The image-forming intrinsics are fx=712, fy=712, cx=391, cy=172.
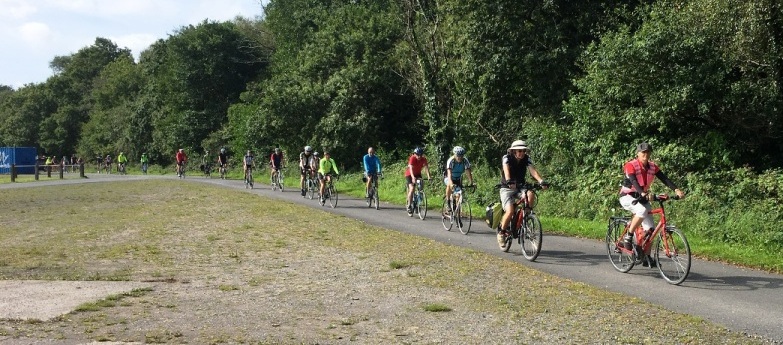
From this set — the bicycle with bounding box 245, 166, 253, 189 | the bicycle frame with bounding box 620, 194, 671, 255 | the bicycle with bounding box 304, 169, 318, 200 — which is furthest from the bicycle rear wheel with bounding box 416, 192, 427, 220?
the bicycle with bounding box 245, 166, 253, 189

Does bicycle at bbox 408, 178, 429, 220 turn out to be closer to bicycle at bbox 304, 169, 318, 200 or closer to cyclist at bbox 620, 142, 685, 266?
bicycle at bbox 304, 169, 318, 200

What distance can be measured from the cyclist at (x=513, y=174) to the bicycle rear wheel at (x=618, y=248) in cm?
158

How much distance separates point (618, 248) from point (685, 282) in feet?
3.94

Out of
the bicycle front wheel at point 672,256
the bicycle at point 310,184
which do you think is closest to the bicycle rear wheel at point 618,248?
the bicycle front wheel at point 672,256

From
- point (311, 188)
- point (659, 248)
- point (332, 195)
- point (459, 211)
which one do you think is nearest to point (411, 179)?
point (459, 211)

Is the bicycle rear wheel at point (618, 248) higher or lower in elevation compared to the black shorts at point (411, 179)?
lower

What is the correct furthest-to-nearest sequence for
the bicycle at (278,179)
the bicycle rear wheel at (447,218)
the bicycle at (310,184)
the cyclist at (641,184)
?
the bicycle at (278,179) < the bicycle at (310,184) < the bicycle rear wheel at (447,218) < the cyclist at (641,184)

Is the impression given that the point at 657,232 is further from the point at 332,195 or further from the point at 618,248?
the point at 332,195

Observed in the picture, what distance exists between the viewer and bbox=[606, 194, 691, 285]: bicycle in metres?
9.16

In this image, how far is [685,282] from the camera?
9.37 meters

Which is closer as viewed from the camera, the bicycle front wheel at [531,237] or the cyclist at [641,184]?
the cyclist at [641,184]

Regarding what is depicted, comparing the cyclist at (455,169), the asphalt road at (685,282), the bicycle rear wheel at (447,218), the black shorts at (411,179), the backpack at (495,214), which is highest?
the cyclist at (455,169)

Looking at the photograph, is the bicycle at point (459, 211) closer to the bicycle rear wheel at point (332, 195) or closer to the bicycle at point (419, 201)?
the bicycle at point (419, 201)

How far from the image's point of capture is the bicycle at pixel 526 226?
1151 cm
